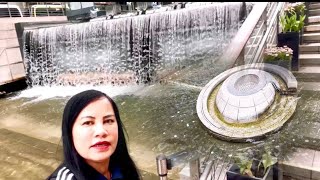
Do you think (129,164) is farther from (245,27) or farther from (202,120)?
(245,27)

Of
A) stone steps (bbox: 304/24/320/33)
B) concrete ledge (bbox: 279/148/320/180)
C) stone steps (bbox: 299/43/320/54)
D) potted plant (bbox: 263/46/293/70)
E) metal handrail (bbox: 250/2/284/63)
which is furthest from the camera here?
stone steps (bbox: 304/24/320/33)

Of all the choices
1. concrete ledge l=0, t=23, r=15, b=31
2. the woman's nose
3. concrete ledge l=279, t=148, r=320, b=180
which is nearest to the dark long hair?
the woman's nose

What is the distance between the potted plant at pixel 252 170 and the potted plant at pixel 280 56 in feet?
11.1

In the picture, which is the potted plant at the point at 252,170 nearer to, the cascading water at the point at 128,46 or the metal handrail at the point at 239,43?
the metal handrail at the point at 239,43

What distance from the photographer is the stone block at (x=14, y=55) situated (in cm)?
1276

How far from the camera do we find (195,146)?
525cm

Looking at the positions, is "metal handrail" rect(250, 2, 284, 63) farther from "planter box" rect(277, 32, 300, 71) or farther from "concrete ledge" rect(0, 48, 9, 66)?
"concrete ledge" rect(0, 48, 9, 66)

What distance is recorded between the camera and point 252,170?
11.0ft

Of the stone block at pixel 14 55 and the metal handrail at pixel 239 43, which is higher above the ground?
the metal handrail at pixel 239 43

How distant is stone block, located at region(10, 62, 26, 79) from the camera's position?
1286 centimetres

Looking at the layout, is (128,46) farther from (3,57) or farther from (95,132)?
(95,132)

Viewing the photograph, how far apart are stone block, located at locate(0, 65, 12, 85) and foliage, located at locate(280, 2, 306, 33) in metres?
11.2

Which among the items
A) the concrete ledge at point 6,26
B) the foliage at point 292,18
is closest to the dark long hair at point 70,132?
the foliage at point 292,18

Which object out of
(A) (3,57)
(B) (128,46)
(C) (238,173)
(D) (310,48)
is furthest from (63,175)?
(A) (3,57)
